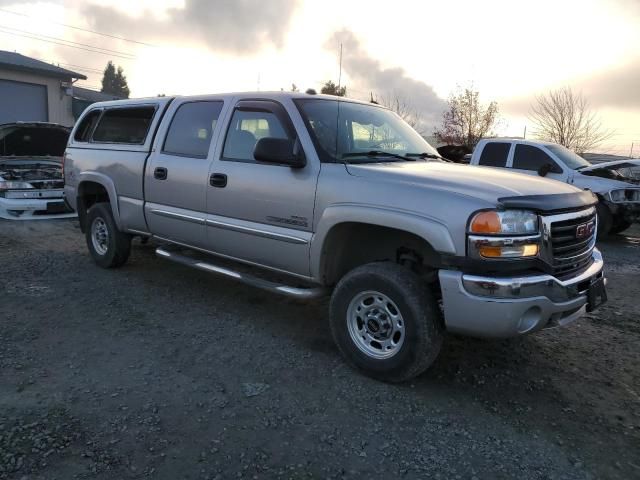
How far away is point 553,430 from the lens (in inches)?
Result: 124

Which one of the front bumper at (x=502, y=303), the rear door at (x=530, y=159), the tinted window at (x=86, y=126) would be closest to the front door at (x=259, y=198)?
the front bumper at (x=502, y=303)

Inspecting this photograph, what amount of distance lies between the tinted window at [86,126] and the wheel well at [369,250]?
4000 millimetres

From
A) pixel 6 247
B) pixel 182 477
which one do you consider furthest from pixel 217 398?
pixel 6 247

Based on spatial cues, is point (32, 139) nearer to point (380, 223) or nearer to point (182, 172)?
point (182, 172)

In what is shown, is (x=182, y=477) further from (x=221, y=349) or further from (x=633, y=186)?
(x=633, y=186)

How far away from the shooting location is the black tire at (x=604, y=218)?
30.5ft

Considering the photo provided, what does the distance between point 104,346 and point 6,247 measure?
4175mm

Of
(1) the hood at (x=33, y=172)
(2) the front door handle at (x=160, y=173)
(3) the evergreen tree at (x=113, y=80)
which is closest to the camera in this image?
(2) the front door handle at (x=160, y=173)

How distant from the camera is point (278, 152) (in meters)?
3.87

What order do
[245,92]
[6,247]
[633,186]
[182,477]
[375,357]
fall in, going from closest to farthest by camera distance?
[182,477] < [375,357] < [245,92] < [6,247] < [633,186]

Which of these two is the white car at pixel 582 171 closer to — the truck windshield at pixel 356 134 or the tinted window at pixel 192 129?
the truck windshield at pixel 356 134

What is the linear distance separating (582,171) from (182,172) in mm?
7590

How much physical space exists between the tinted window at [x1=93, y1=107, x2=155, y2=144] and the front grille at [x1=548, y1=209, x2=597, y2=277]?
4085 millimetres

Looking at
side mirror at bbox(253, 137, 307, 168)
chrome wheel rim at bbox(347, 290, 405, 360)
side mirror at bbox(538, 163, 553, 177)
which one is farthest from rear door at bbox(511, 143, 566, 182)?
chrome wheel rim at bbox(347, 290, 405, 360)
